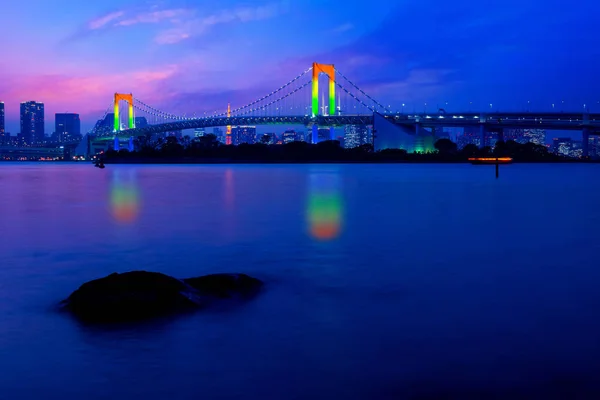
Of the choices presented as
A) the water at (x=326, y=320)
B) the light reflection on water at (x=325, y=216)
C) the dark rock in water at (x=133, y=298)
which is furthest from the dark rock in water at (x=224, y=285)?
the light reflection on water at (x=325, y=216)

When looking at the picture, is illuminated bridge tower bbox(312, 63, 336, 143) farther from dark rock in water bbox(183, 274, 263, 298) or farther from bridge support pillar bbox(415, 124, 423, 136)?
dark rock in water bbox(183, 274, 263, 298)

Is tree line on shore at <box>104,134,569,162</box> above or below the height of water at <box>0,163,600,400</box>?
above

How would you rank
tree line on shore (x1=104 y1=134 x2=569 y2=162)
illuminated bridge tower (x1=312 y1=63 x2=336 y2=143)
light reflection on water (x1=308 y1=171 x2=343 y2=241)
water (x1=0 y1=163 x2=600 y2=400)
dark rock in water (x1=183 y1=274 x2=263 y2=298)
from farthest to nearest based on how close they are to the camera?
1. tree line on shore (x1=104 y1=134 x2=569 y2=162)
2. illuminated bridge tower (x1=312 y1=63 x2=336 y2=143)
3. light reflection on water (x1=308 y1=171 x2=343 y2=241)
4. dark rock in water (x1=183 y1=274 x2=263 y2=298)
5. water (x1=0 y1=163 x2=600 y2=400)

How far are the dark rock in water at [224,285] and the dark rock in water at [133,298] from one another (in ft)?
0.44

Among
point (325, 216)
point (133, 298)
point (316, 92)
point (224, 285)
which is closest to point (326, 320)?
point (224, 285)

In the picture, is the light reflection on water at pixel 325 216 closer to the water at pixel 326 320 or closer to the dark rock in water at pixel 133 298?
the water at pixel 326 320

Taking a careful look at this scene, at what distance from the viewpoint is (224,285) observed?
A: 6.89 meters

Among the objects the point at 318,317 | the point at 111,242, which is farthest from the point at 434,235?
the point at 318,317

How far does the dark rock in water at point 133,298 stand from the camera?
5.77 m

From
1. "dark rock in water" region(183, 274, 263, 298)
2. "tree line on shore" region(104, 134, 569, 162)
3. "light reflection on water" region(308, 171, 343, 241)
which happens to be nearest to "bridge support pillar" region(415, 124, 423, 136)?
"tree line on shore" region(104, 134, 569, 162)

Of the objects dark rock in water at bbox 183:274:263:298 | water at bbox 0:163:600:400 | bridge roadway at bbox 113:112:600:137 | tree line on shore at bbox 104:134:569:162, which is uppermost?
bridge roadway at bbox 113:112:600:137

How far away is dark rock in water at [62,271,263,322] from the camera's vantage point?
5.77m

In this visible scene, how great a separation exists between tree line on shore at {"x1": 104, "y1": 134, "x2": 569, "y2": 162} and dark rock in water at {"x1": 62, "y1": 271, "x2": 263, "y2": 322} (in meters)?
87.0

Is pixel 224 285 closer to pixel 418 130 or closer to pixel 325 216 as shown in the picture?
pixel 325 216
